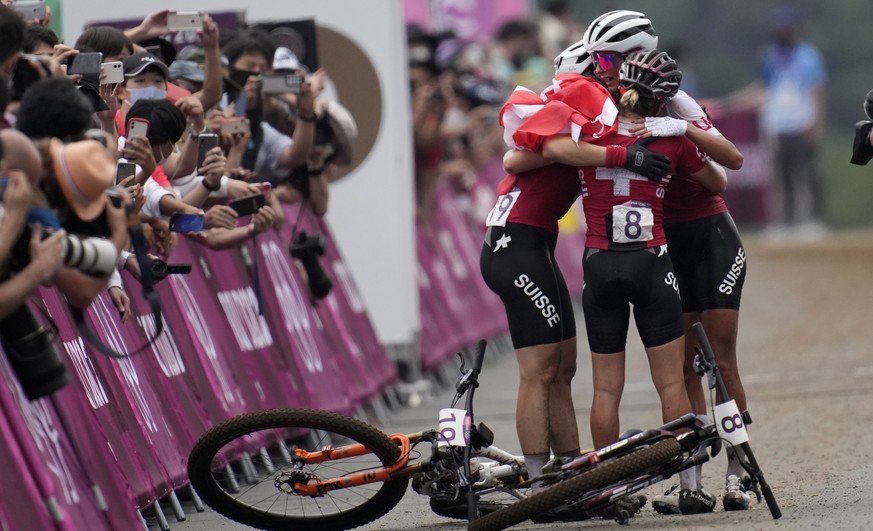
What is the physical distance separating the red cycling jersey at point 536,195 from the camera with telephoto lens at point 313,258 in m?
3.13

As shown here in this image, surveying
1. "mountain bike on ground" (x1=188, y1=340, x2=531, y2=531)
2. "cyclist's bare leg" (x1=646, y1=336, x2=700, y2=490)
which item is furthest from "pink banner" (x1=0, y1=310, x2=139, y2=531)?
"cyclist's bare leg" (x1=646, y1=336, x2=700, y2=490)

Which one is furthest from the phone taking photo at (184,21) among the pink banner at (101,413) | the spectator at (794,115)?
the spectator at (794,115)

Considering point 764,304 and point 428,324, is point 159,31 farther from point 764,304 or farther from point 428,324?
point 764,304

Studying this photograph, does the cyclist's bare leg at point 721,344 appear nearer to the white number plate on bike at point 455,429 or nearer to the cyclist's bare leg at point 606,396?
the cyclist's bare leg at point 606,396

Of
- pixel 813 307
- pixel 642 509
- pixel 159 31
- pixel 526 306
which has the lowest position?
pixel 813 307

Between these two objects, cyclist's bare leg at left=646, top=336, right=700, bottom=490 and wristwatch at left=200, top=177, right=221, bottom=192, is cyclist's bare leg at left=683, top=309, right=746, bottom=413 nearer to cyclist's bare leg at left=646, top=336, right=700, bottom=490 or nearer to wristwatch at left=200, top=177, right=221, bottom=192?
cyclist's bare leg at left=646, top=336, right=700, bottom=490

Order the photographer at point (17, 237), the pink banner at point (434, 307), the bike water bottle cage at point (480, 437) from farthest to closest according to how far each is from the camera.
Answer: the pink banner at point (434, 307)
the bike water bottle cage at point (480, 437)
the photographer at point (17, 237)

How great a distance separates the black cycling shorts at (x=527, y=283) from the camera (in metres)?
8.16

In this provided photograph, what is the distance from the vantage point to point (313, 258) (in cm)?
1138

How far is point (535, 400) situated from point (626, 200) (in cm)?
95

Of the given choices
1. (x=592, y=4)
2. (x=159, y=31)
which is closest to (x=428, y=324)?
(x=159, y=31)

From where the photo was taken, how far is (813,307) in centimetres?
1945

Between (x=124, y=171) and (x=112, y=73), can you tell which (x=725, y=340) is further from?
(x=112, y=73)

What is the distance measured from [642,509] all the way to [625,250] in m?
1.21
